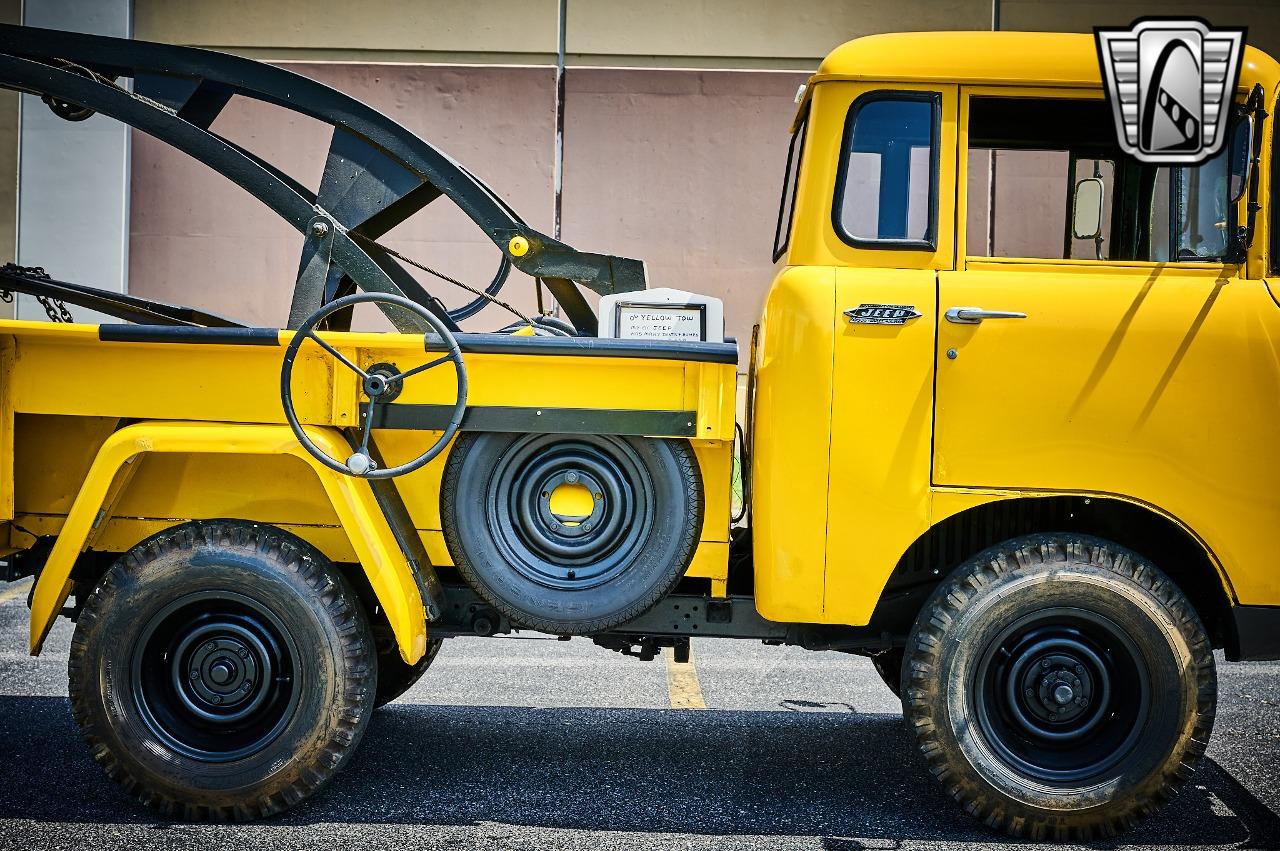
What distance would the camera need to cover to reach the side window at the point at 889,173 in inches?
142

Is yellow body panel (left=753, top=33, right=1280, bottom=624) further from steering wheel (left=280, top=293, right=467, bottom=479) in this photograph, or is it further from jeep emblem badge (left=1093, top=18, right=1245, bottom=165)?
steering wheel (left=280, top=293, right=467, bottom=479)

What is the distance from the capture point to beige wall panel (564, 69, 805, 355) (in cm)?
1128

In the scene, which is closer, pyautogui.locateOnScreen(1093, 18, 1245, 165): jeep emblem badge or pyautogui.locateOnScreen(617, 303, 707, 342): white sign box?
pyautogui.locateOnScreen(1093, 18, 1245, 165): jeep emblem badge

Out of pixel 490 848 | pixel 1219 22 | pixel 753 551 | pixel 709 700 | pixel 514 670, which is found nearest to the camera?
pixel 490 848

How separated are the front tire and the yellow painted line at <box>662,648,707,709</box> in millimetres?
1552

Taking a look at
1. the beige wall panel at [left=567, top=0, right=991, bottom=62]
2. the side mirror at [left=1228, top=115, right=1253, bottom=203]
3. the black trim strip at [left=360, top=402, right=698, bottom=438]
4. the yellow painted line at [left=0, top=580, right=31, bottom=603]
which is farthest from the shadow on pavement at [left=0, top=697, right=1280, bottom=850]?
the beige wall panel at [left=567, top=0, right=991, bottom=62]

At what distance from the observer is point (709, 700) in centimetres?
516

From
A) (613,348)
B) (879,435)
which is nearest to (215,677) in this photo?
→ (613,348)

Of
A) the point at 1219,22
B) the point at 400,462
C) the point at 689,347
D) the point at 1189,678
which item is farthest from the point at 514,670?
the point at 1219,22

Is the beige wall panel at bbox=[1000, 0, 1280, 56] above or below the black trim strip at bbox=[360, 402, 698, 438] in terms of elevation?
above

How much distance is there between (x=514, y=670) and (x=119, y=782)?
7.73 ft

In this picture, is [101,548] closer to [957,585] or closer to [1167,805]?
[957,585]

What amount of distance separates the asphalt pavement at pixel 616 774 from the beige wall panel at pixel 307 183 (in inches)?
251

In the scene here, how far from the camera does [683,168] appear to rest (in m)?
11.4
